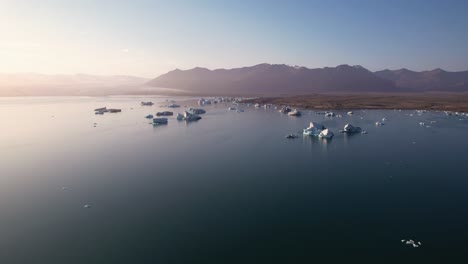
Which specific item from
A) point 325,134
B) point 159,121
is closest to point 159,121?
point 159,121

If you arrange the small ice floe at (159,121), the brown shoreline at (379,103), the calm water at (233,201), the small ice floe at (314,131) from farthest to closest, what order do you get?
the brown shoreline at (379,103)
the small ice floe at (159,121)
the small ice floe at (314,131)
the calm water at (233,201)

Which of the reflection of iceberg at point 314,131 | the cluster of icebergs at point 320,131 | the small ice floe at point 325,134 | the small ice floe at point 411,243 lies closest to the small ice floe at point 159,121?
the cluster of icebergs at point 320,131

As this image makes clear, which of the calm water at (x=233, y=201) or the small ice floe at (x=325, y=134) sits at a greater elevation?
the small ice floe at (x=325, y=134)

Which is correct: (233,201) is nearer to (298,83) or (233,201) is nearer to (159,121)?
(159,121)

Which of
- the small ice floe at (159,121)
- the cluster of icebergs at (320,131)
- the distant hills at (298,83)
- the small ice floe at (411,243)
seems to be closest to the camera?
the small ice floe at (411,243)

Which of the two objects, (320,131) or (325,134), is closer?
(325,134)

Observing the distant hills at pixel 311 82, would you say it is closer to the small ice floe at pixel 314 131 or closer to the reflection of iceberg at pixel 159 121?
the reflection of iceberg at pixel 159 121
